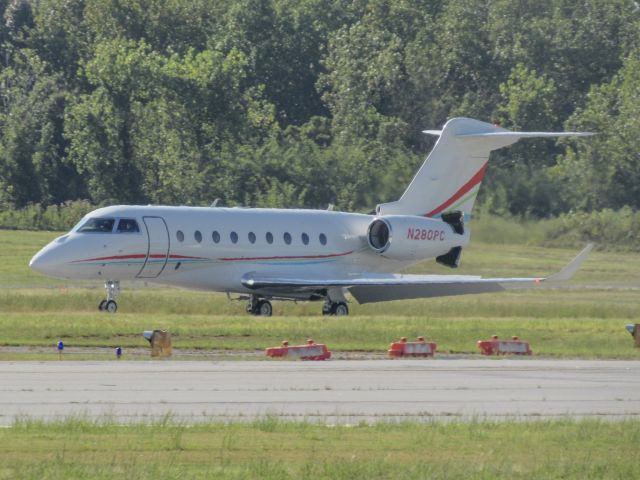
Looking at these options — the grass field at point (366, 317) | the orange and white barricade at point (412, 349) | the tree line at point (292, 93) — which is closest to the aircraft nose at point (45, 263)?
the grass field at point (366, 317)

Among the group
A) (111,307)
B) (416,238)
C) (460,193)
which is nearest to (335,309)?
(416,238)

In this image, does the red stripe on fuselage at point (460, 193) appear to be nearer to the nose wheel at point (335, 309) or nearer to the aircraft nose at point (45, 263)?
the nose wheel at point (335, 309)

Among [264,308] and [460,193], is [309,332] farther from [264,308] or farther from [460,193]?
[460,193]

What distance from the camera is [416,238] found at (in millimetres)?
42688

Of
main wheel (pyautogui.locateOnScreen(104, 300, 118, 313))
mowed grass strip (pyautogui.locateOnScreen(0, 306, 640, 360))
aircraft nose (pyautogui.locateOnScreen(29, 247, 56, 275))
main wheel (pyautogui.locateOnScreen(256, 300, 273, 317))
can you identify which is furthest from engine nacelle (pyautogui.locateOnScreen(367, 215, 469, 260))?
aircraft nose (pyautogui.locateOnScreen(29, 247, 56, 275))

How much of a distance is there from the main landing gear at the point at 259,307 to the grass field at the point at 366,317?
16.2 inches

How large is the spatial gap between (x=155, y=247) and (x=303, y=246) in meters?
5.12

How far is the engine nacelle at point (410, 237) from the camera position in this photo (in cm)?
A: 4256

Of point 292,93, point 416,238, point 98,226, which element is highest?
point 292,93

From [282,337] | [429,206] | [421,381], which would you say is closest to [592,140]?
[429,206]

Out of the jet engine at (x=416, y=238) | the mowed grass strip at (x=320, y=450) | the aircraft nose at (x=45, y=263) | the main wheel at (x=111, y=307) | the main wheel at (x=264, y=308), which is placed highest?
the jet engine at (x=416, y=238)

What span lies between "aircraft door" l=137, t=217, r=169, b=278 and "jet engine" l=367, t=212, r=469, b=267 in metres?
6.69

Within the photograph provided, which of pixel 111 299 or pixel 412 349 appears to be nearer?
pixel 412 349

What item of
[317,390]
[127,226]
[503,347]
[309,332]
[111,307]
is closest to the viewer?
[317,390]
